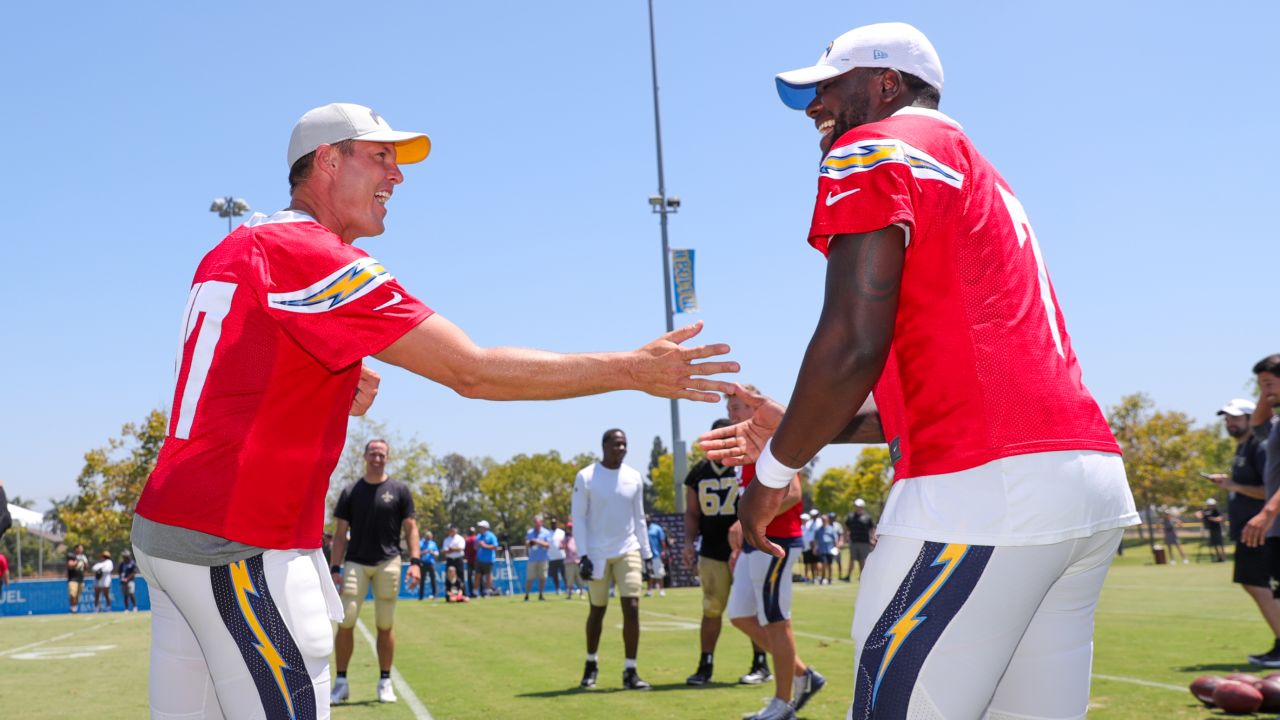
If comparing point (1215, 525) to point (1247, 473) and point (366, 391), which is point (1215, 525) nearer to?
point (1247, 473)

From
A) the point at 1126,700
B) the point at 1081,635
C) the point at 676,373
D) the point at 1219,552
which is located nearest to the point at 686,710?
the point at 1126,700

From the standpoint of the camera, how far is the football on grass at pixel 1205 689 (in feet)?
24.6

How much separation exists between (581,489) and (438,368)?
9126 mm

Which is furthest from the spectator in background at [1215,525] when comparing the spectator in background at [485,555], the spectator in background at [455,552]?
the spectator in background at [455,552]

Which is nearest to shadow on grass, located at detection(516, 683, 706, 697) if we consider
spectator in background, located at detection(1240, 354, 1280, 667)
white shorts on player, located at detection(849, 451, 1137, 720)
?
spectator in background, located at detection(1240, 354, 1280, 667)

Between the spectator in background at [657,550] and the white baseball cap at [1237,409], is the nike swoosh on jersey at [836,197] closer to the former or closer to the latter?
the white baseball cap at [1237,409]

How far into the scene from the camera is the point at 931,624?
7.82ft

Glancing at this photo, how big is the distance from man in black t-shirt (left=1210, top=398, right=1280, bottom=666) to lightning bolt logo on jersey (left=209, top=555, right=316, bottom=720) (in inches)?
347

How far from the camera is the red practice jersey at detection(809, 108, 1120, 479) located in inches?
96.0

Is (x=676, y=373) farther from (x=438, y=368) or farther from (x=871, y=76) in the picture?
(x=871, y=76)

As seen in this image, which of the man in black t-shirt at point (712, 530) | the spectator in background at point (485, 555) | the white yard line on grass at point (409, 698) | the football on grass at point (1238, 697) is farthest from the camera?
the spectator in background at point (485, 555)

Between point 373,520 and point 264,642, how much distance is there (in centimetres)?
841

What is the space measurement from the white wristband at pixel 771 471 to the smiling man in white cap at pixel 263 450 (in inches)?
37.6

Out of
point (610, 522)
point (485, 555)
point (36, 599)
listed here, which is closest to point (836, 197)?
point (610, 522)
